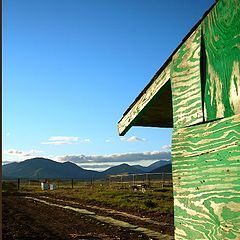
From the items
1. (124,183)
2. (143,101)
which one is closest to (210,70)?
(143,101)

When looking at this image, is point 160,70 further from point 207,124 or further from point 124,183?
point 124,183

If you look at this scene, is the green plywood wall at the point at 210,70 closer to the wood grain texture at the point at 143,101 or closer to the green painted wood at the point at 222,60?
the green painted wood at the point at 222,60

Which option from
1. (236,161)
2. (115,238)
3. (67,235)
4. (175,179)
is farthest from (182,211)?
(67,235)

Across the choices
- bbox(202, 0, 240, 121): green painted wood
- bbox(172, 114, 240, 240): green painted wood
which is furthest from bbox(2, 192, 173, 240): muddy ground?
bbox(202, 0, 240, 121): green painted wood

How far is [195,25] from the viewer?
289 centimetres

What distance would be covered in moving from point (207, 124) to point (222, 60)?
0.43 meters

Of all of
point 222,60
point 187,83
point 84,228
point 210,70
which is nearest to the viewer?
point 222,60

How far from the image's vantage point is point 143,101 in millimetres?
3473

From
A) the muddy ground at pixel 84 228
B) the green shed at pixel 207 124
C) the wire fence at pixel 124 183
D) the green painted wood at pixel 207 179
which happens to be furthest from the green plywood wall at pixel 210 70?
the wire fence at pixel 124 183

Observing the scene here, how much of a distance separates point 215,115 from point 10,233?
1184cm

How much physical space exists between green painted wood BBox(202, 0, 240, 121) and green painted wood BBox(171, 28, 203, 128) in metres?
0.07

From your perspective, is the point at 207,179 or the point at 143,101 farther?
the point at 143,101

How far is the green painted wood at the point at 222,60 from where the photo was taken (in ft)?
7.95

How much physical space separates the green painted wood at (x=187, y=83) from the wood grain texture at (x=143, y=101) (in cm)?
13
